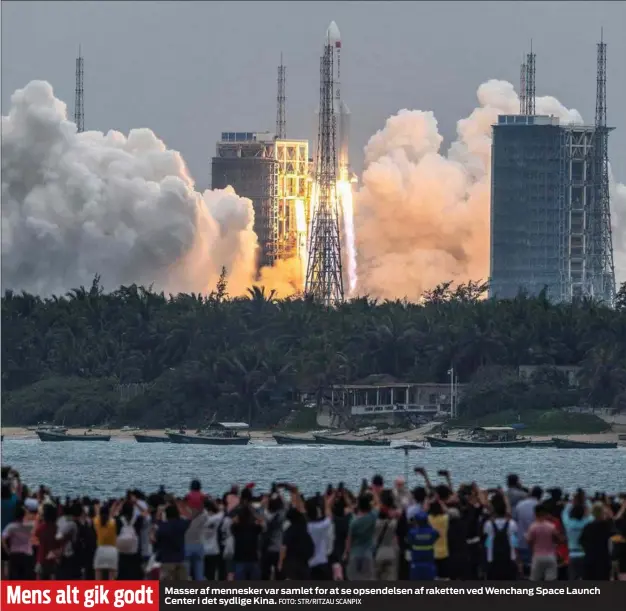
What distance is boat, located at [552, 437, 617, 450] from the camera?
177 m

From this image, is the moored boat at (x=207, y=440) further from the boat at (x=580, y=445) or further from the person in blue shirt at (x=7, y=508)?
the person in blue shirt at (x=7, y=508)

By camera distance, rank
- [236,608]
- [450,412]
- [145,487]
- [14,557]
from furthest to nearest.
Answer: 1. [450,412]
2. [145,487]
3. [14,557]
4. [236,608]

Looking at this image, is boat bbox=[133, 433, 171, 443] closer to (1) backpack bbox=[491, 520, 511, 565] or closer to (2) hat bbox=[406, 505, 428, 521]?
(2) hat bbox=[406, 505, 428, 521]

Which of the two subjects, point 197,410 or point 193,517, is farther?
point 197,410

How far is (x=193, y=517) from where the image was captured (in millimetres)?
43656

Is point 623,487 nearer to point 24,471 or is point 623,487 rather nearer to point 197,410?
point 24,471

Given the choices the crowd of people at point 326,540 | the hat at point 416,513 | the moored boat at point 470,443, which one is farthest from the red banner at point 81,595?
the moored boat at point 470,443

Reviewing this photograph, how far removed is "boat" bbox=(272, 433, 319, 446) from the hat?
140 metres

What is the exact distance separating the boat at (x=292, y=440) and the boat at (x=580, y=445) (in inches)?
788

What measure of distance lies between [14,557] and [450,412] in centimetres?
15122

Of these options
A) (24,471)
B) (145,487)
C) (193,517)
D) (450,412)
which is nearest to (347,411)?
(450,412)

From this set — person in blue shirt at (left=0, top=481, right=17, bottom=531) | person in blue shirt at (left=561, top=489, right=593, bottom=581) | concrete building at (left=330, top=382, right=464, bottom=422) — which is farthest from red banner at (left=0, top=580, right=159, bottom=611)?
concrete building at (left=330, top=382, right=464, bottom=422)

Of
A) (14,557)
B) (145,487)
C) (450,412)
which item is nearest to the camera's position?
(14,557)

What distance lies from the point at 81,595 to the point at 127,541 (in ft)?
8.84
